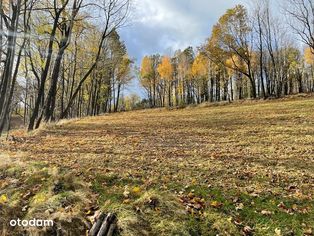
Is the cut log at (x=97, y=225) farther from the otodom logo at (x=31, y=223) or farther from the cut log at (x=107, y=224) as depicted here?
the otodom logo at (x=31, y=223)

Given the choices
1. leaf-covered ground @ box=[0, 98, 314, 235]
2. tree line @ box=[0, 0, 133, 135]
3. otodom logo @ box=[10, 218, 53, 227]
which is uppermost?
tree line @ box=[0, 0, 133, 135]

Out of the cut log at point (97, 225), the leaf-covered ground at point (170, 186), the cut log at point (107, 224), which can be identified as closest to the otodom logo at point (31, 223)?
the leaf-covered ground at point (170, 186)

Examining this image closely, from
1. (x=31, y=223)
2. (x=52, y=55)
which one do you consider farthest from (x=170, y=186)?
(x=52, y=55)

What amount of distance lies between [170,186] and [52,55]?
674 inches

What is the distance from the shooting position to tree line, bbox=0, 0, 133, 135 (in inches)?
428

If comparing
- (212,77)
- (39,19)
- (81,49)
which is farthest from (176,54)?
(39,19)

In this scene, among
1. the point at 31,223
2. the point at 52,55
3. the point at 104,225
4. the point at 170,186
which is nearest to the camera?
the point at 104,225

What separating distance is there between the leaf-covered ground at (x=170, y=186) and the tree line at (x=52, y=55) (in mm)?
4094

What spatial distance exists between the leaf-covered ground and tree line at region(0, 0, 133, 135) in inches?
161

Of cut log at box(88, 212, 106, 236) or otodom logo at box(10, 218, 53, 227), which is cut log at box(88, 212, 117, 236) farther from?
otodom logo at box(10, 218, 53, 227)

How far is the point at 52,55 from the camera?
66.2ft

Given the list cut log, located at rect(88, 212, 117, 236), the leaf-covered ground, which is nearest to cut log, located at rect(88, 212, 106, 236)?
cut log, located at rect(88, 212, 117, 236)

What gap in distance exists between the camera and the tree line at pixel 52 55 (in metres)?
10.9

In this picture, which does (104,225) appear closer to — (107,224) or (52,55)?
(107,224)
